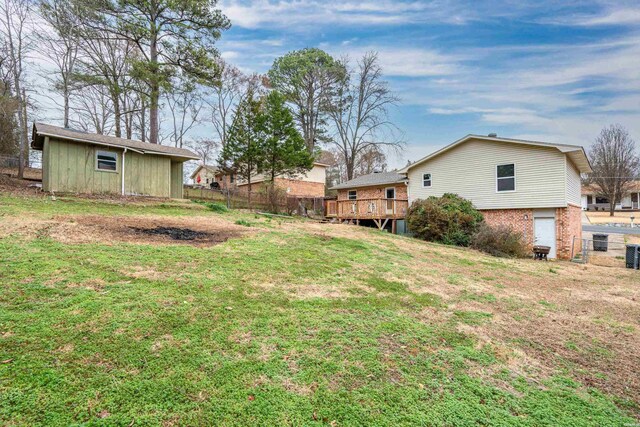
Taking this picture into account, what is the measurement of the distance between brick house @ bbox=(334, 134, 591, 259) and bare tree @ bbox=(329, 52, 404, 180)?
12.4 metres

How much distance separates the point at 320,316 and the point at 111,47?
85.2 feet

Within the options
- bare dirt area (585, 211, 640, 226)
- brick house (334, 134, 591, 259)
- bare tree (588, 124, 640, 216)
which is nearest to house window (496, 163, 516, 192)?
brick house (334, 134, 591, 259)

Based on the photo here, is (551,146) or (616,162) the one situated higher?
(616,162)

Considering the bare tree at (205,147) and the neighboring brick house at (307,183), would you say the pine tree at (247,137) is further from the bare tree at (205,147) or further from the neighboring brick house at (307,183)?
the bare tree at (205,147)

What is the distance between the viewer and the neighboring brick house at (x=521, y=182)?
1352cm

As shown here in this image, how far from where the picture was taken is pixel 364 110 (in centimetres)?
2992

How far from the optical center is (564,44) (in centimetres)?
1355

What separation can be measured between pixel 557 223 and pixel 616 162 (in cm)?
2997

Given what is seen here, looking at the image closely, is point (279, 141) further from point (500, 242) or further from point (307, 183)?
point (500, 242)

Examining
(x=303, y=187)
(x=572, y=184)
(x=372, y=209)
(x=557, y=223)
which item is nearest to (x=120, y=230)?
(x=372, y=209)

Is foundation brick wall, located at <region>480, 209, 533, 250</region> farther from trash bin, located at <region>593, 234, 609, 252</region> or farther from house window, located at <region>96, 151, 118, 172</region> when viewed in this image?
house window, located at <region>96, 151, 118, 172</region>

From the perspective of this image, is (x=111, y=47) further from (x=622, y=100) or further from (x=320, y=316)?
(x=622, y=100)

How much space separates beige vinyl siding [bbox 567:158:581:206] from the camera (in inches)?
549

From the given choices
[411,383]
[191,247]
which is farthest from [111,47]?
[411,383]
